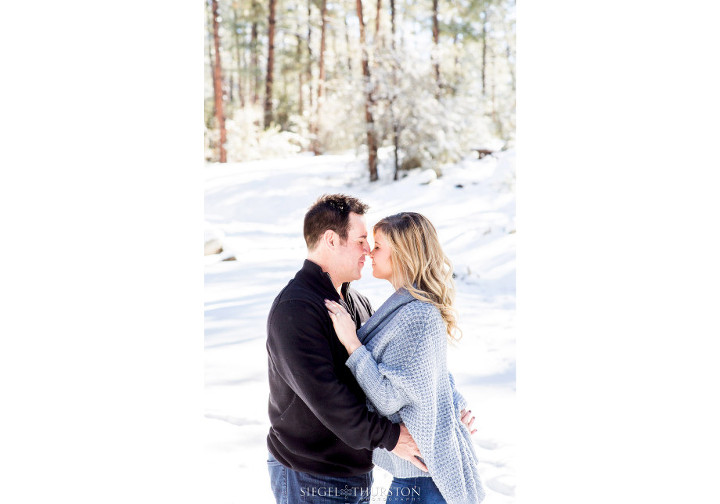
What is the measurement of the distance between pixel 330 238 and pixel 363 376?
0.32 metres

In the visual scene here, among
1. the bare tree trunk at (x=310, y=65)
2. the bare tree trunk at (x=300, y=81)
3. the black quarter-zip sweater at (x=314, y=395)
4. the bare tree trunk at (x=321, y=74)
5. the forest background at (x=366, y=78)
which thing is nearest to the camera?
the black quarter-zip sweater at (x=314, y=395)

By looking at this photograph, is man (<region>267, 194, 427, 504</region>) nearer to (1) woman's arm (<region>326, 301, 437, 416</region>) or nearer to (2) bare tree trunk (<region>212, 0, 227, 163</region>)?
(1) woman's arm (<region>326, 301, 437, 416</region>)

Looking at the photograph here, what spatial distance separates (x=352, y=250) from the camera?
1423 millimetres

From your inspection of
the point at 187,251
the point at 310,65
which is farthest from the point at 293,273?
the point at 310,65

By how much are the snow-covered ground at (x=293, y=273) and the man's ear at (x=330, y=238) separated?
1528 mm

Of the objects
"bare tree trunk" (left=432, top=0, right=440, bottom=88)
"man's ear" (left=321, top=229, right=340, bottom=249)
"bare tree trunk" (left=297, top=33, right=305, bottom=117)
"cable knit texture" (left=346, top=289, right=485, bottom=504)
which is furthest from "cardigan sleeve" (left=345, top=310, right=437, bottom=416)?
"bare tree trunk" (left=297, top=33, right=305, bottom=117)

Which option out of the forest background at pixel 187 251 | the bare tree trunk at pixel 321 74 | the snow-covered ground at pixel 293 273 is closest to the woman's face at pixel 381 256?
the forest background at pixel 187 251

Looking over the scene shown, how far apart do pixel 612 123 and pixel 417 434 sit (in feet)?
4.54

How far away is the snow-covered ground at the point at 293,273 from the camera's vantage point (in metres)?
2.95

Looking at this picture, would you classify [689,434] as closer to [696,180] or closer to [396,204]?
[696,180]

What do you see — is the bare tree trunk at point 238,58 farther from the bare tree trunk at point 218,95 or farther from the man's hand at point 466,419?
the man's hand at point 466,419

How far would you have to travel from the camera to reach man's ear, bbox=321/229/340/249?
1414 millimetres

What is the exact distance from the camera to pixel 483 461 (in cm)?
280

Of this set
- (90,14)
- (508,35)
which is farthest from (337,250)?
(508,35)
